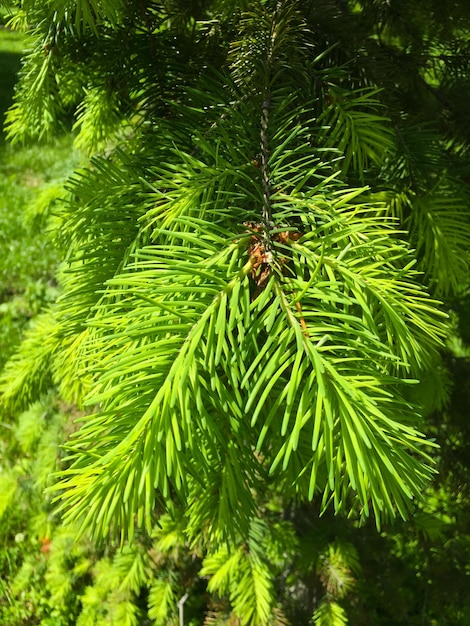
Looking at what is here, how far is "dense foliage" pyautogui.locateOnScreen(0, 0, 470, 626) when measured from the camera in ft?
1.30

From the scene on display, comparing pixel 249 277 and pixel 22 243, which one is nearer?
pixel 249 277

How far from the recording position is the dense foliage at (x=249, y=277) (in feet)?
1.30

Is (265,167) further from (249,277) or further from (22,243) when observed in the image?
(22,243)

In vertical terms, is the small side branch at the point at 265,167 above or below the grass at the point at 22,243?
above

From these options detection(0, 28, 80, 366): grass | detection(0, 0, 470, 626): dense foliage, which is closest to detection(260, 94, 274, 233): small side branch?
detection(0, 0, 470, 626): dense foliage

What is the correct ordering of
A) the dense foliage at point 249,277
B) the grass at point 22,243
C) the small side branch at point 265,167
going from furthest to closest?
the grass at point 22,243, the small side branch at point 265,167, the dense foliage at point 249,277

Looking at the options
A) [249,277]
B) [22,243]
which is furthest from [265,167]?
[22,243]

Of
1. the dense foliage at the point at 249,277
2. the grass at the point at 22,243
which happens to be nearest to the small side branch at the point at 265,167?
the dense foliage at the point at 249,277

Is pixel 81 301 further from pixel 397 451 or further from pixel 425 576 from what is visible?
pixel 425 576

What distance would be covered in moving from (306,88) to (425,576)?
1403 millimetres

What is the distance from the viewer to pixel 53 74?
0.79m

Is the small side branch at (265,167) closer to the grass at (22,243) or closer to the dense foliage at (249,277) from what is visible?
the dense foliage at (249,277)

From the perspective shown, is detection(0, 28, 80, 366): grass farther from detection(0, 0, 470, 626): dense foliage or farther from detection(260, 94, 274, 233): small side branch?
detection(260, 94, 274, 233): small side branch

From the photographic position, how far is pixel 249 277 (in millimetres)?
497
